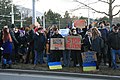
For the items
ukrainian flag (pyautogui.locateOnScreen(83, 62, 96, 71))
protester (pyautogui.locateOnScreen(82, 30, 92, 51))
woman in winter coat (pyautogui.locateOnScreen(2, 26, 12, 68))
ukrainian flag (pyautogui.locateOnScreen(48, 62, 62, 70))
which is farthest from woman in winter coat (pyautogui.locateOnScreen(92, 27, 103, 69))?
woman in winter coat (pyautogui.locateOnScreen(2, 26, 12, 68))

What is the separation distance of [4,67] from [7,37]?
1324 mm

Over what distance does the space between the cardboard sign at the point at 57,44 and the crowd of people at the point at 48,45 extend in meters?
0.18

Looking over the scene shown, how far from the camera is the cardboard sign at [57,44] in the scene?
46.1 feet

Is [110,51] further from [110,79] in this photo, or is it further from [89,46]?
[110,79]

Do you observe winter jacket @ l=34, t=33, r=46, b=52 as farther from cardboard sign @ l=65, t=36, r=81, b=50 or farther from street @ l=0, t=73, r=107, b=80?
street @ l=0, t=73, r=107, b=80

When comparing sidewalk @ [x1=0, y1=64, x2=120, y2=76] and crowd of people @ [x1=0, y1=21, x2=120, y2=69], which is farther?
crowd of people @ [x1=0, y1=21, x2=120, y2=69]

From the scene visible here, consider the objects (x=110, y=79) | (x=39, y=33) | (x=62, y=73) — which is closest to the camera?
(x=110, y=79)

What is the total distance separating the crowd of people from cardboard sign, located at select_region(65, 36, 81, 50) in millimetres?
183

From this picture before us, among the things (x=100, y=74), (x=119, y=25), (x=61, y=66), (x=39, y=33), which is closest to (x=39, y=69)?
(x=61, y=66)

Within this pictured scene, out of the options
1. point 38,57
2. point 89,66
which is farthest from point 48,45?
point 89,66

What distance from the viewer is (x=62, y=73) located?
12578 millimetres

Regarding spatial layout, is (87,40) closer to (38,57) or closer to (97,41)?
(97,41)

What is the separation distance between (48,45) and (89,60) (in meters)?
2.45

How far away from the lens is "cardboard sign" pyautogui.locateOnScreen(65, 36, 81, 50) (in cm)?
1378
